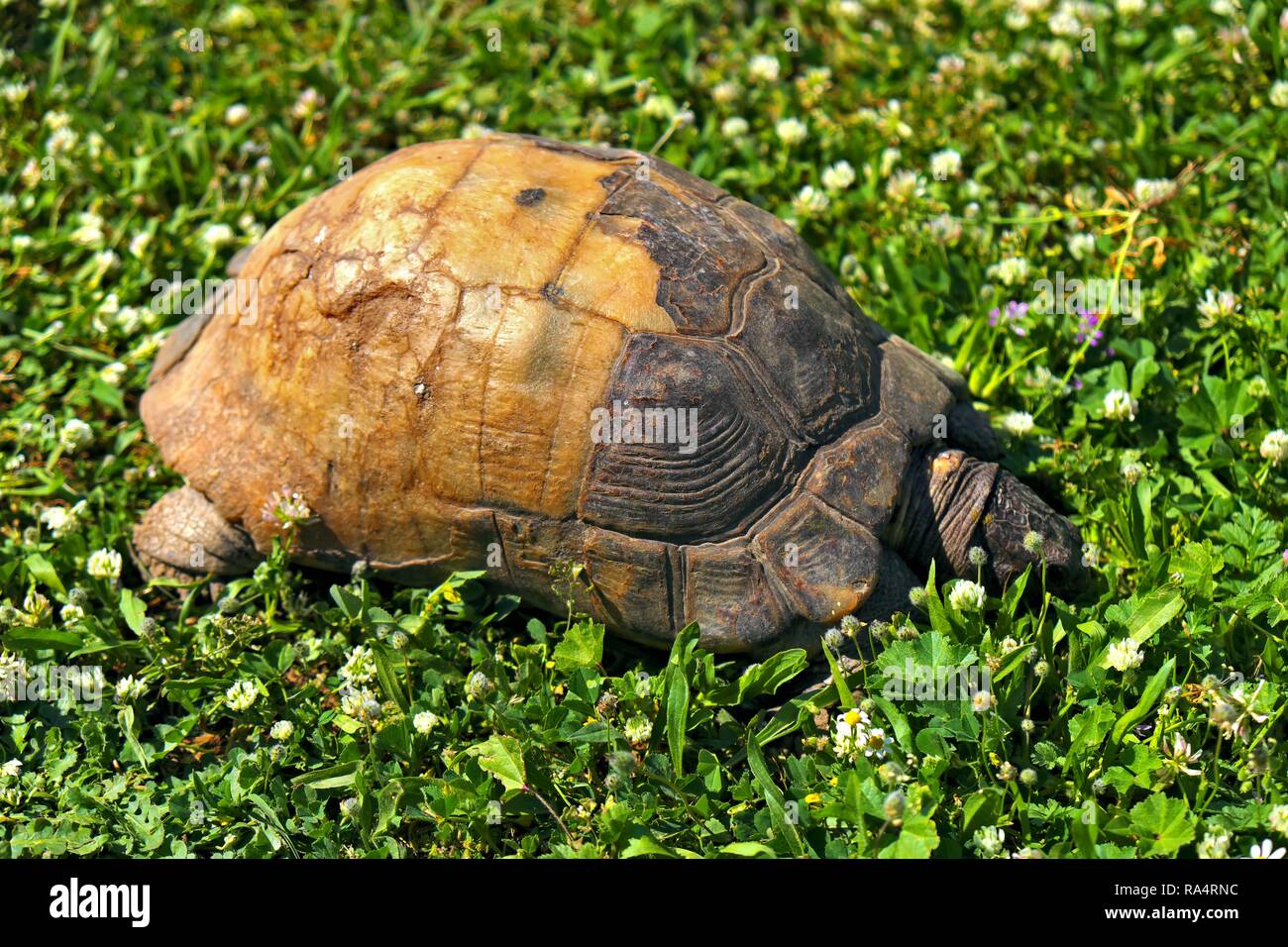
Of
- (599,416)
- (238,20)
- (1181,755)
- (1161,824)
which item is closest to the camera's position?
(1161,824)

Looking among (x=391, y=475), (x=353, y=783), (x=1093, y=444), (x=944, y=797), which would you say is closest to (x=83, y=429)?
(x=391, y=475)

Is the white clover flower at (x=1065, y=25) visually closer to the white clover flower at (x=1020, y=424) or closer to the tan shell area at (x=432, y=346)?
the white clover flower at (x=1020, y=424)

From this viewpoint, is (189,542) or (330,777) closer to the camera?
(330,777)

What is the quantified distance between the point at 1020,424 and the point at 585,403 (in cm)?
203

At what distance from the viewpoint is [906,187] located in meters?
6.21

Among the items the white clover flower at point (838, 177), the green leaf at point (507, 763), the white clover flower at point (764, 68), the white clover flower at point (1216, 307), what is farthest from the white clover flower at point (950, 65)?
the green leaf at point (507, 763)

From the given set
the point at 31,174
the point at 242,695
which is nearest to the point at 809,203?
the point at 242,695

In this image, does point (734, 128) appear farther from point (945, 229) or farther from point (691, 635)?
point (691, 635)

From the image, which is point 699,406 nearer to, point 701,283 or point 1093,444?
point 701,283

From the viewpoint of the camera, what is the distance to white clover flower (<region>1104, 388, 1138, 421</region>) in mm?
5219

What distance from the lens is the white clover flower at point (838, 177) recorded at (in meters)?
6.36

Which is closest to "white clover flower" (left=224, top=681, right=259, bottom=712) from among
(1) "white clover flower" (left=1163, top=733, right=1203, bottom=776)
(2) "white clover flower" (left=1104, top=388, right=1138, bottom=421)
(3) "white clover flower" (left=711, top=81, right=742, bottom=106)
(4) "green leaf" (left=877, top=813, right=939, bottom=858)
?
(4) "green leaf" (left=877, top=813, right=939, bottom=858)

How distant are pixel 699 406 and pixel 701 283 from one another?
0.48 m

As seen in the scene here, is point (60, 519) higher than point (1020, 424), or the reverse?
point (1020, 424)
